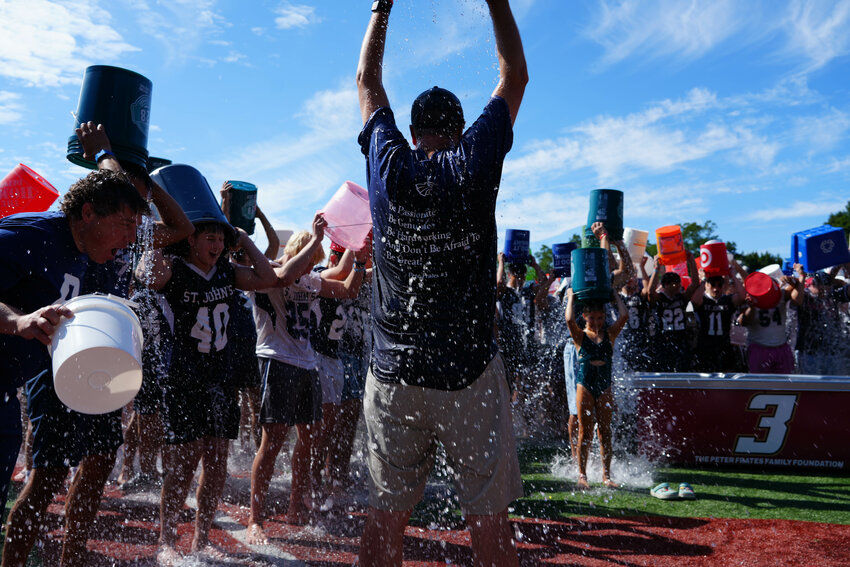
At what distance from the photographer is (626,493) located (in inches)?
233

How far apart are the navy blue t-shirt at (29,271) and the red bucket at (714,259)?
26.9 feet

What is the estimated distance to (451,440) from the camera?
7.46ft

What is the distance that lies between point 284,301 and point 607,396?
3057 millimetres

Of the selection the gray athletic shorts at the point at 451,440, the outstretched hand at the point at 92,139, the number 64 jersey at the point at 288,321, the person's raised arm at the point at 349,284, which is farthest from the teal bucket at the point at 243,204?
the gray athletic shorts at the point at 451,440

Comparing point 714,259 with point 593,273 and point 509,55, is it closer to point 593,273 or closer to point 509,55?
point 593,273

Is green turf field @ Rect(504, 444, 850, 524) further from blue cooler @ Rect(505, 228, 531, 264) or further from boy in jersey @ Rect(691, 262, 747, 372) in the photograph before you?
blue cooler @ Rect(505, 228, 531, 264)

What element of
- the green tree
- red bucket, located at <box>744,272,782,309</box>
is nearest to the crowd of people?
red bucket, located at <box>744,272,782,309</box>

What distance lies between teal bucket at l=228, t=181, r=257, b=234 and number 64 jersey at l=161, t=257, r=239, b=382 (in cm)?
122

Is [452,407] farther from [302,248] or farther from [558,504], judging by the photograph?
[558,504]

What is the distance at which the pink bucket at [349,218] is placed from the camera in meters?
5.05

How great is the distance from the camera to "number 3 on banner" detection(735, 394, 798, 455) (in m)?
7.03

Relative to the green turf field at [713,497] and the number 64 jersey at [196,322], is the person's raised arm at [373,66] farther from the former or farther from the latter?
the green turf field at [713,497]

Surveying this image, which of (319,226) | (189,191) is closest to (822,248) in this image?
(319,226)

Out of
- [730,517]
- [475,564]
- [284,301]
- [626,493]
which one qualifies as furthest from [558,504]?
[475,564]
